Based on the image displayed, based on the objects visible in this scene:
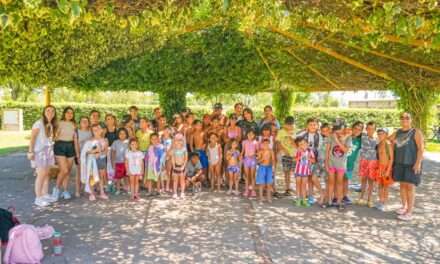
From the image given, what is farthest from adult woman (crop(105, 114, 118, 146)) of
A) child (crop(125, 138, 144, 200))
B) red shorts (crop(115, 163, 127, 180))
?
child (crop(125, 138, 144, 200))

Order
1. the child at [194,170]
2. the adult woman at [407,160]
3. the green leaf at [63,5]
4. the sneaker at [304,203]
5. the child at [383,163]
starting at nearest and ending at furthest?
the green leaf at [63,5] → the adult woman at [407,160] → the child at [383,163] → the sneaker at [304,203] → the child at [194,170]

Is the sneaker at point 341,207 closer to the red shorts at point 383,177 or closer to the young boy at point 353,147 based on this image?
the young boy at point 353,147

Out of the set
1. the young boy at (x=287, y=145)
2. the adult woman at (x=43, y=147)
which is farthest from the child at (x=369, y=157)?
the adult woman at (x=43, y=147)

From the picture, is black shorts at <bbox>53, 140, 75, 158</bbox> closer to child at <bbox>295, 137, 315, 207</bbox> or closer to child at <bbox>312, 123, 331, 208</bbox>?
child at <bbox>295, 137, 315, 207</bbox>

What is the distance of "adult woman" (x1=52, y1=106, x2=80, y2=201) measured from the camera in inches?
304

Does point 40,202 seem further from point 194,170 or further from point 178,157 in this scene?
point 194,170

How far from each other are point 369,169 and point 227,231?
3.38 m

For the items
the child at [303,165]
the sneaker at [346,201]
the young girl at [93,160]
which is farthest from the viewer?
the sneaker at [346,201]

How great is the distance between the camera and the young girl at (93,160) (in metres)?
7.74

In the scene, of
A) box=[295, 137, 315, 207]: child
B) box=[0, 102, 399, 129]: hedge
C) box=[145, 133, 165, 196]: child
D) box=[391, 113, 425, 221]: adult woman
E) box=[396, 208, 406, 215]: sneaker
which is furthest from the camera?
box=[0, 102, 399, 129]: hedge

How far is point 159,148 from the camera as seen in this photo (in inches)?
327

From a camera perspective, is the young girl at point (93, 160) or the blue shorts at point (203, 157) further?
the blue shorts at point (203, 157)

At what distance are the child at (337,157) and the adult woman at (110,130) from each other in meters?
4.63

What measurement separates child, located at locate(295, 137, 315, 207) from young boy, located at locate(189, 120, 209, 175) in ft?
7.48
